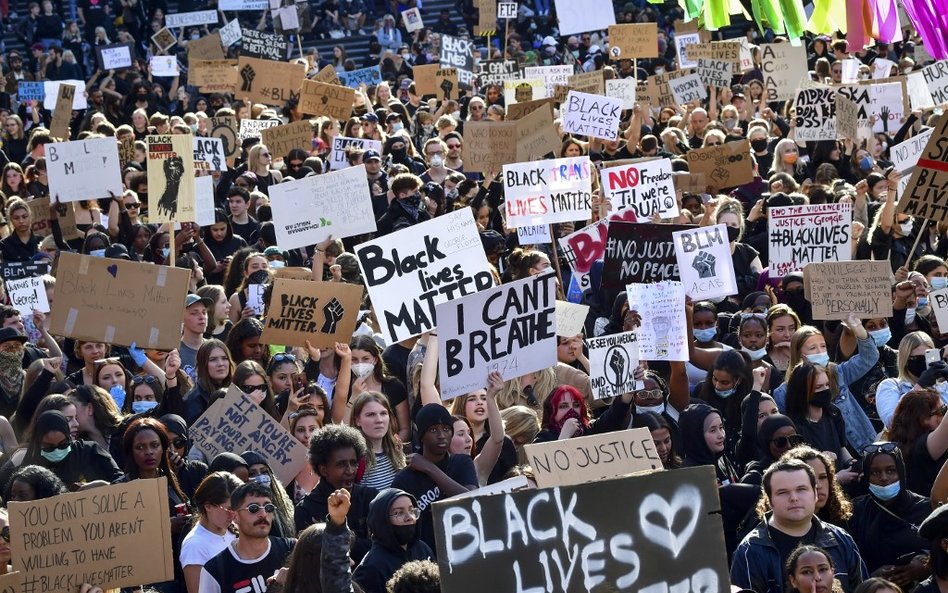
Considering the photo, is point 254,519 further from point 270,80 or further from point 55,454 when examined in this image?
point 270,80

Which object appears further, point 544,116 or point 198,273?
point 544,116

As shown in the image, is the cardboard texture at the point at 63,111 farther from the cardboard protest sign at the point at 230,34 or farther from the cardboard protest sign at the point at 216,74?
the cardboard protest sign at the point at 230,34

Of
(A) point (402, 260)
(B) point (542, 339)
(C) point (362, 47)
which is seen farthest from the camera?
(C) point (362, 47)

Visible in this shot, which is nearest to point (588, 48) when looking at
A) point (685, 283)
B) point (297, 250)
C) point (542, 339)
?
point (297, 250)

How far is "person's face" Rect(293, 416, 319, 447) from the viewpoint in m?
7.52

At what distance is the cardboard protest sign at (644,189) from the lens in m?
12.4

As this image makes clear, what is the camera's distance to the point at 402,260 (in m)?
8.99

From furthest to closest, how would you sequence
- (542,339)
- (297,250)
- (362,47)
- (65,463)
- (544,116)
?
1. (362,47)
2. (544,116)
3. (297,250)
4. (542,339)
5. (65,463)

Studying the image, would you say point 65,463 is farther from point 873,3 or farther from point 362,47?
point 362,47

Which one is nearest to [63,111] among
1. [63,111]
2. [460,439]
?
[63,111]

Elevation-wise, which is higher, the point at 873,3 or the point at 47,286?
the point at 873,3

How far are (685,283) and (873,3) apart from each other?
2573 millimetres

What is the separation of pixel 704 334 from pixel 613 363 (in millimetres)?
1640

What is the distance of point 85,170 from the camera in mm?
12742
